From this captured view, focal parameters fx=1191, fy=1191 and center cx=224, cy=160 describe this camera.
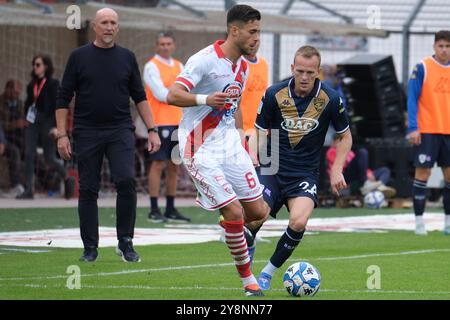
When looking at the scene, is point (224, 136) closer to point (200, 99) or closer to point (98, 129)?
point (200, 99)

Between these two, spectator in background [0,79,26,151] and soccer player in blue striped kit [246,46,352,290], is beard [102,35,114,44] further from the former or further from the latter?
spectator in background [0,79,26,151]

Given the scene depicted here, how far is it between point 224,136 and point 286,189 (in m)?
1.08

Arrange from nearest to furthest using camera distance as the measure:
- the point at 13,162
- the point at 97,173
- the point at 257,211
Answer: the point at 257,211 → the point at 97,173 → the point at 13,162

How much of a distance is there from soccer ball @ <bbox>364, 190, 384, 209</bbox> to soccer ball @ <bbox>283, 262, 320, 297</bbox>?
12.4 m

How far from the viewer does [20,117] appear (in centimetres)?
2216

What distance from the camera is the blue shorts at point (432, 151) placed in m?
14.9

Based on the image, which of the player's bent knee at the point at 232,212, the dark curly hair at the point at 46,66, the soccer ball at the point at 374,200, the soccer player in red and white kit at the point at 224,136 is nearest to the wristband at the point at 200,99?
the soccer player in red and white kit at the point at 224,136

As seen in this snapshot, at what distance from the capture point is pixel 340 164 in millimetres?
9867

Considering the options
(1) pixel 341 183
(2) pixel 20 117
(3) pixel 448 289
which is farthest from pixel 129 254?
(2) pixel 20 117

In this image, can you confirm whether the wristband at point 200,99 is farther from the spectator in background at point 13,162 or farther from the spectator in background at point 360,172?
the spectator in background at point 13,162

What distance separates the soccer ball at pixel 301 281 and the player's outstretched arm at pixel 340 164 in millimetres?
918

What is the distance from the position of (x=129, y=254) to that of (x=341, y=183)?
100 inches

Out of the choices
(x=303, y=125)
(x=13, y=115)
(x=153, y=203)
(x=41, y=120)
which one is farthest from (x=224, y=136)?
(x=13, y=115)

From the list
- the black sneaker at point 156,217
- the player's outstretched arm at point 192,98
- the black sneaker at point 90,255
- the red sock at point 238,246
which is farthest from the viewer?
the black sneaker at point 156,217
